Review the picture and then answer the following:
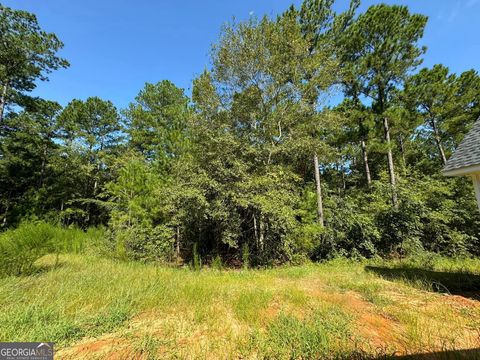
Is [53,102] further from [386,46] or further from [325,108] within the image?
[386,46]

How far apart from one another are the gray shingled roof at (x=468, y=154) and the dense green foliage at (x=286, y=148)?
4.46 m

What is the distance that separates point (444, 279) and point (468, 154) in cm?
306

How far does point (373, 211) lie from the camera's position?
10.2 m

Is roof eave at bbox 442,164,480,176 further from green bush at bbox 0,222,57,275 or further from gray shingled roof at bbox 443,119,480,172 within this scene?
green bush at bbox 0,222,57,275

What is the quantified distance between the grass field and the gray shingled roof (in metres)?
2.50

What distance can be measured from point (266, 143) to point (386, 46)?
863 cm

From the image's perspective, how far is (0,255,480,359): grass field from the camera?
2600 mm

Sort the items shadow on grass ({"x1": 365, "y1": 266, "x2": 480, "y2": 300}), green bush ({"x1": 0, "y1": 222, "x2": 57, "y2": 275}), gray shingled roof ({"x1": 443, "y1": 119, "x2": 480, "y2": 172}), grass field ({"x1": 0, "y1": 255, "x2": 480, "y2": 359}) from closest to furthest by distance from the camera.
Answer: grass field ({"x1": 0, "y1": 255, "x2": 480, "y2": 359}) < gray shingled roof ({"x1": 443, "y1": 119, "x2": 480, "y2": 172}) < shadow on grass ({"x1": 365, "y1": 266, "x2": 480, "y2": 300}) < green bush ({"x1": 0, "y1": 222, "x2": 57, "y2": 275})

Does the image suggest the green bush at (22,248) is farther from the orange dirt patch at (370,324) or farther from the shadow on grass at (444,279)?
the shadow on grass at (444,279)

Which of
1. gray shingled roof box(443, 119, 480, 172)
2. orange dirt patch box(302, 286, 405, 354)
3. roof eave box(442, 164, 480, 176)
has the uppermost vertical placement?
gray shingled roof box(443, 119, 480, 172)

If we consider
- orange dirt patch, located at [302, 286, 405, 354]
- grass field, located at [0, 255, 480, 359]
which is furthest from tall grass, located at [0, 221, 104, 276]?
orange dirt patch, located at [302, 286, 405, 354]

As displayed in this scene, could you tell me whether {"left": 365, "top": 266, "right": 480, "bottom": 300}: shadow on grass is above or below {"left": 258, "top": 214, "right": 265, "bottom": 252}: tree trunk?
below

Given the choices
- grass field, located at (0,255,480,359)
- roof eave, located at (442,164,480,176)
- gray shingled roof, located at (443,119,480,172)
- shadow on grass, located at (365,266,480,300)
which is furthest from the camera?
shadow on grass, located at (365,266,480,300)

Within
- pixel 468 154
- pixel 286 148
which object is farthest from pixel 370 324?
pixel 286 148
